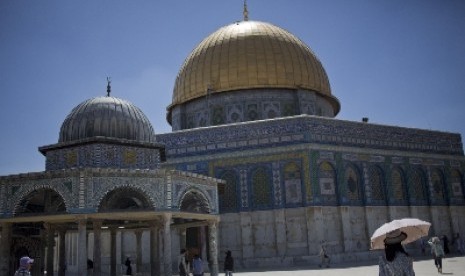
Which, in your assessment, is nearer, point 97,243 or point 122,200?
point 97,243

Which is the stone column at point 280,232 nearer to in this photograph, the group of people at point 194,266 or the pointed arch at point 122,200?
the group of people at point 194,266

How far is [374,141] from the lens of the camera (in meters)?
24.4

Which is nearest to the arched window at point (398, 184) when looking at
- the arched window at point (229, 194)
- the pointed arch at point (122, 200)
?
the arched window at point (229, 194)

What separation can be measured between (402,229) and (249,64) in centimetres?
2123

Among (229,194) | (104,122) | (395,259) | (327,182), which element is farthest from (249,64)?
(395,259)

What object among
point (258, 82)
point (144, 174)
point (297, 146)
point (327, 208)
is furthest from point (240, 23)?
point (144, 174)

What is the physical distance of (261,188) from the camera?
22.5 metres

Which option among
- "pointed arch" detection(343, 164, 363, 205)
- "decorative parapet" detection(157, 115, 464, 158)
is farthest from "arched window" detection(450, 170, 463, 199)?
"pointed arch" detection(343, 164, 363, 205)

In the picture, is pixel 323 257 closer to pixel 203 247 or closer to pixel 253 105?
pixel 203 247

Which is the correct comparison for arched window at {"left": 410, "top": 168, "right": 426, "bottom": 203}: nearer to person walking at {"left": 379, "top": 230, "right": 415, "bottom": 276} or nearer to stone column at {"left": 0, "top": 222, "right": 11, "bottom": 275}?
stone column at {"left": 0, "top": 222, "right": 11, "bottom": 275}

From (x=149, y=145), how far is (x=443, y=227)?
683 inches

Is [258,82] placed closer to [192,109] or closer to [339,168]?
[192,109]

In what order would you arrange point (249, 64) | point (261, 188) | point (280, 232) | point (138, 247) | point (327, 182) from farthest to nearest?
point (249, 64)
point (261, 188)
point (327, 182)
point (280, 232)
point (138, 247)

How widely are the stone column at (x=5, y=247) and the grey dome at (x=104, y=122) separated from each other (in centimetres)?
303
